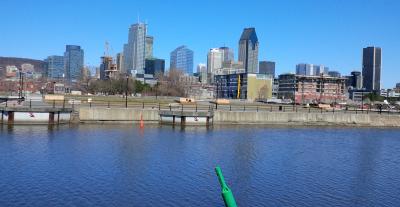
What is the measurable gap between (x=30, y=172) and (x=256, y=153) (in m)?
20.1

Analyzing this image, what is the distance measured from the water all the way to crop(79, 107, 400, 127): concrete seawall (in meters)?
8.07

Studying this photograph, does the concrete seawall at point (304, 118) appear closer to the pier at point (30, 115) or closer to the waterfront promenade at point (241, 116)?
the waterfront promenade at point (241, 116)

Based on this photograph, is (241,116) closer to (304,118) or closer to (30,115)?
(304,118)

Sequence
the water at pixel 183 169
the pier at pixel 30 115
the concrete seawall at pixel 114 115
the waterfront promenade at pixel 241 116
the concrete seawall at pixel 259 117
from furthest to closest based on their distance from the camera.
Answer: the waterfront promenade at pixel 241 116 → the concrete seawall at pixel 259 117 → the concrete seawall at pixel 114 115 → the pier at pixel 30 115 → the water at pixel 183 169

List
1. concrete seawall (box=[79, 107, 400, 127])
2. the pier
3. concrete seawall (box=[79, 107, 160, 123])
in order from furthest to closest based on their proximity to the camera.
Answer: concrete seawall (box=[79, 107, 400, 127]) → concrete seawall (box=[79, 107, 160, 123]) → the pier

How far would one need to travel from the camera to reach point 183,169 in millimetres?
32156

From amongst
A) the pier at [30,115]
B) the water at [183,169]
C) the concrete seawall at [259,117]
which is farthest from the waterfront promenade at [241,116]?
the water at [183,169]

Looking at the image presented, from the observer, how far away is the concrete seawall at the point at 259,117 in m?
63.2

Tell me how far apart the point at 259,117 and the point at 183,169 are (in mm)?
41906

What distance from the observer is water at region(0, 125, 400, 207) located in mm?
24469

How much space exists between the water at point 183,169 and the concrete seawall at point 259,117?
8.07 meters

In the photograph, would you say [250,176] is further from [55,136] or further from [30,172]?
[55,136]

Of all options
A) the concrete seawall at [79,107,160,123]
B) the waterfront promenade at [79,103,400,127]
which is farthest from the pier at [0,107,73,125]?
the waterfront promenade at [79,103,400,127]

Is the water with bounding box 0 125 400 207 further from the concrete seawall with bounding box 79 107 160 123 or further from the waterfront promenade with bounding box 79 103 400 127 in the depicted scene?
the waterfront promenade with bounding box 79 103 400 127
